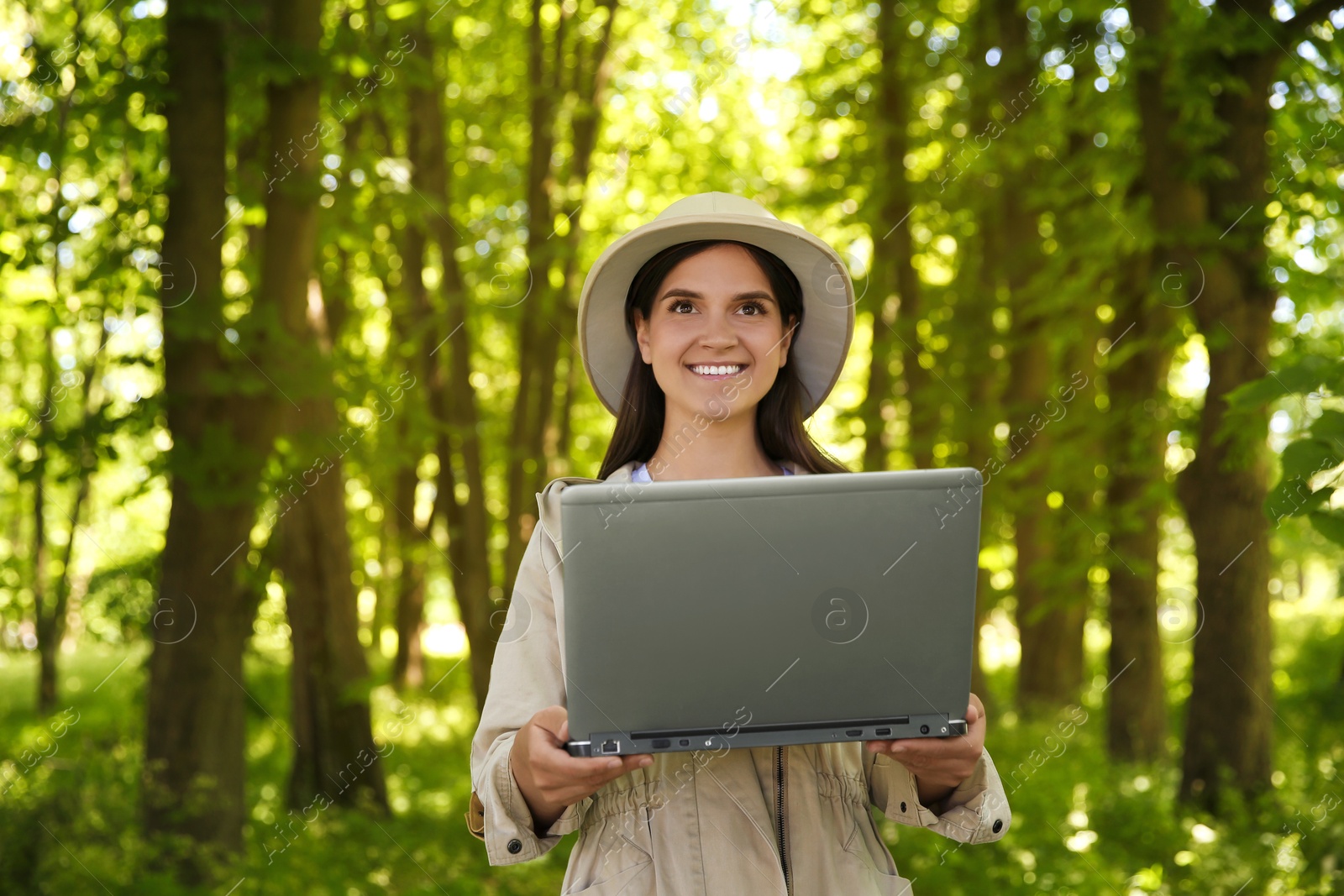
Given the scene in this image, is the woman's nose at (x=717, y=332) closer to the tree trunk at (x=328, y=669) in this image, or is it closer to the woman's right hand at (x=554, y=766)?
the woman's right hand at (x=554, y=766)

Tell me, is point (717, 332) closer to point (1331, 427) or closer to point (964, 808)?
point (964, 808)

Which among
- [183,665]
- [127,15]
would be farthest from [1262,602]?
[127,15]

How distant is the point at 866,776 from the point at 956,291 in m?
8.80

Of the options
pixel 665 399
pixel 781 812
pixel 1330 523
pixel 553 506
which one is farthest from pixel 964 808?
pixel 1330 523

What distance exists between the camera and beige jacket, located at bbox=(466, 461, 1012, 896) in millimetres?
1973

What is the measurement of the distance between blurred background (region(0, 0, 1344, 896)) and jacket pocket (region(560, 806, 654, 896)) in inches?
71.0

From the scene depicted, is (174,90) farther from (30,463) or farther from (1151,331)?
(1151,331)

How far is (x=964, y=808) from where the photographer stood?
6.73 ft

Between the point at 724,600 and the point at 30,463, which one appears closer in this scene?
the point at 724,600

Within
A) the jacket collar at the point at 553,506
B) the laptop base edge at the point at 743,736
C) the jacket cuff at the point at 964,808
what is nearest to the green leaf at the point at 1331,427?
the jacket cuff at the point at 964,808

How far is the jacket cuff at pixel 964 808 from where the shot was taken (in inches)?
80.2

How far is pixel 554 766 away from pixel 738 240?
1.12 metres

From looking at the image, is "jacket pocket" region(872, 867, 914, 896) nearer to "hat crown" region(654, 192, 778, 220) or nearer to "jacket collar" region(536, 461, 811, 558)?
"jacket collar" region(536, 461, 811, 558)

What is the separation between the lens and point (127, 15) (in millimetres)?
7602
